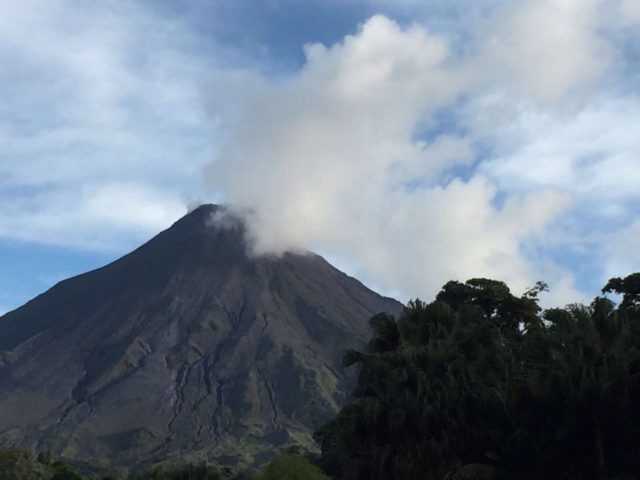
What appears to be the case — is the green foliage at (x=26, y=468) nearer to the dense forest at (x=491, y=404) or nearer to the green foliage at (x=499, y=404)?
the dense forest at (x=491, y=404)

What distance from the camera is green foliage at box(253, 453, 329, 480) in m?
35.6

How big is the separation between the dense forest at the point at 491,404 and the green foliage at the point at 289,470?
52mm

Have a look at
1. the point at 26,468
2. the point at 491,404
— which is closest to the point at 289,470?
the point at 491,404

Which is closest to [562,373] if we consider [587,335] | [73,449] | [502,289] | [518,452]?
[587,335]

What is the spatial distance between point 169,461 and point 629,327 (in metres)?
164

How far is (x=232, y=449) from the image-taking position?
194625 mm

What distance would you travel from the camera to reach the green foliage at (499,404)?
29.7 metres

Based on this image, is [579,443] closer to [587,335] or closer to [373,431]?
[587,335]

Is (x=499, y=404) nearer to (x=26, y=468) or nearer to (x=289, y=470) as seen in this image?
(x=289, y=470)

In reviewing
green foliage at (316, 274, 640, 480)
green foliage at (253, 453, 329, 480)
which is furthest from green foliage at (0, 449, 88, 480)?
green foliage at (316, 274, 640, 480)

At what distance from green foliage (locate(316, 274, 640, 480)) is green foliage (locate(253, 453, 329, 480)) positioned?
1.51m

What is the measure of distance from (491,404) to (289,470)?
8927mm

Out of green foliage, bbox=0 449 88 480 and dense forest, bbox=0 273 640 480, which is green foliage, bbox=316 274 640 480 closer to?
dense forest, bbox=0 273 640 480

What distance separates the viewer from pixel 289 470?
35812 millimetres
